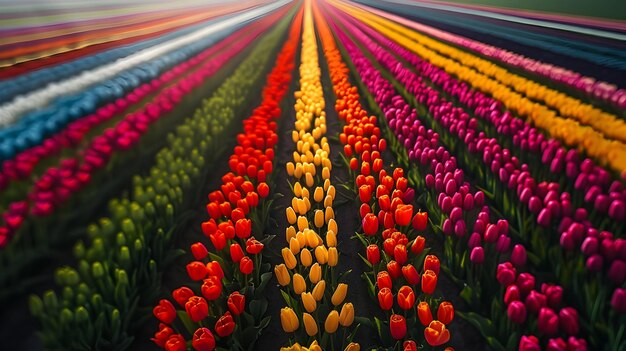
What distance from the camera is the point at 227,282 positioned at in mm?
2438

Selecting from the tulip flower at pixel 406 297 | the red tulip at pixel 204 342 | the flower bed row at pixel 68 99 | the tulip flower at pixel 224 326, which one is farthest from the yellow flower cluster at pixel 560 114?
the flower bed row at pixel 68 99

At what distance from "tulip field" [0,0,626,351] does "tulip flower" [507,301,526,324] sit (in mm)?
13

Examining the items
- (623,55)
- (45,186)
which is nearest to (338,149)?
(45,186)

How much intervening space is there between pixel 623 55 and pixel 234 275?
6422 millimetres

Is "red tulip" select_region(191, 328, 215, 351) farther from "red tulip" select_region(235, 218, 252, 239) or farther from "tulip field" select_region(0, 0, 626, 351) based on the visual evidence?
"red tulip" select_region(235, 218, 252, 239)

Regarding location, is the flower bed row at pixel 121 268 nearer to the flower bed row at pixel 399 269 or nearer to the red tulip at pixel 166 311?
the red tulip at pixel 166 311

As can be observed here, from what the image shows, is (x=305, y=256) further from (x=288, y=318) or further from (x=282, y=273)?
(x=288, y=318)

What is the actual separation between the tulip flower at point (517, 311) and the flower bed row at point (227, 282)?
115 cm

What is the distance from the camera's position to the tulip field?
6.51ft

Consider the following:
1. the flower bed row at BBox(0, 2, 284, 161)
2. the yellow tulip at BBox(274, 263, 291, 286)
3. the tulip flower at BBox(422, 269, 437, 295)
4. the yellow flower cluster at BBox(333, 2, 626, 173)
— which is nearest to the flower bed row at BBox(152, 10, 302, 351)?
the yellow tulip at BBox(274, 263, 291, 286)

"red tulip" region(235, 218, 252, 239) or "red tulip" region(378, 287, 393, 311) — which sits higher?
"red tulip" region(378, 287, 393, 311)

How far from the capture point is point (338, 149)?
15.3 feet

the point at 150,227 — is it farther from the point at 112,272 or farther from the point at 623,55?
the point at 623,55

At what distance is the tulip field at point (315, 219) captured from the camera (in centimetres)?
199
